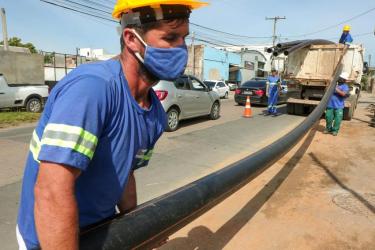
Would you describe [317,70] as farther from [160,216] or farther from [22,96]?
[160,216]

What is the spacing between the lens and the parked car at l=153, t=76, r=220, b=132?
393 inches

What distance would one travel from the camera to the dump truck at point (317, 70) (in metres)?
13.4

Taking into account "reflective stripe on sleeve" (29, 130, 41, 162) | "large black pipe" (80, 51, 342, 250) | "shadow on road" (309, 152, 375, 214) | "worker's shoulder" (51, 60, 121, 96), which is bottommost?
"shadow on road" (309, 152, 375, 214)

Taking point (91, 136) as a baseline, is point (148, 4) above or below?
above

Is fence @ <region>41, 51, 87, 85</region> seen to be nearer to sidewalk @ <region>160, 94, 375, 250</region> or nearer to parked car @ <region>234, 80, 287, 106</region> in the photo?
parked car @ <region>234, 80, 287, 106</region>

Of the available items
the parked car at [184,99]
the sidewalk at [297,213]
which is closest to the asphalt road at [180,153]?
the parked car at [184,99]

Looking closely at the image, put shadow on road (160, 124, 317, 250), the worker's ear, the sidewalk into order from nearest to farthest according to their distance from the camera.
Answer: the worker's ear
shadow on road (160, 124, 317, 250)
the sidewalk

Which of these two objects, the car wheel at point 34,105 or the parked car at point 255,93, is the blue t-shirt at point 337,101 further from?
the car wheel at point 34,105

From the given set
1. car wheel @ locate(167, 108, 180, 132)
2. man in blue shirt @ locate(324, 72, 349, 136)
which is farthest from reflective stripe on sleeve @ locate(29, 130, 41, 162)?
man in blue shirt @ locate(324, 72, 349, 136)

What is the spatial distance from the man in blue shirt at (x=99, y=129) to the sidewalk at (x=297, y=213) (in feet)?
7.33

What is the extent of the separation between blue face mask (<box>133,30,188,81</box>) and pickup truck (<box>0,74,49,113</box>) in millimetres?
13111

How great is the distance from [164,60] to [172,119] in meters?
8.65

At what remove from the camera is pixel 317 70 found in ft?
45.0

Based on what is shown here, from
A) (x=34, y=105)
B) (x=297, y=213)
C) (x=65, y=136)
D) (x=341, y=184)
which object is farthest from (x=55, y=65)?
(x=65, y=136)
